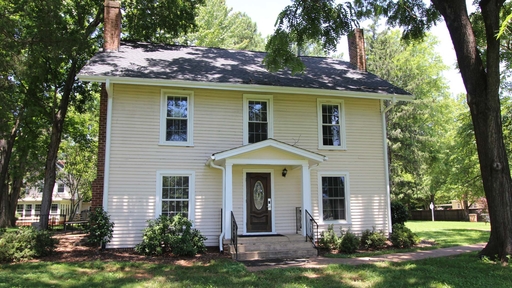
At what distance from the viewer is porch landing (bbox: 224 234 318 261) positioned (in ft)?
32.6

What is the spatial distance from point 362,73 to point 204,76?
6.82 m

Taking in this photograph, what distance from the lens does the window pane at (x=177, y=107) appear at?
1189 cm

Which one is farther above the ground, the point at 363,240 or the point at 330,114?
the point at 330,114

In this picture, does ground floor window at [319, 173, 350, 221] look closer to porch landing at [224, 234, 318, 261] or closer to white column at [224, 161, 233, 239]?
porch landing at [224, 234, 318, 261]

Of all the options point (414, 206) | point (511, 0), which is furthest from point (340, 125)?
point (414, 206)

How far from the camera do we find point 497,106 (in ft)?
28.4

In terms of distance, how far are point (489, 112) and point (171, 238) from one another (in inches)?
341

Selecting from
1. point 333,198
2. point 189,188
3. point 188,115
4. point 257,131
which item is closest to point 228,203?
point 189,188

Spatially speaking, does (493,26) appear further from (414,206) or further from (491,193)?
(414,206)

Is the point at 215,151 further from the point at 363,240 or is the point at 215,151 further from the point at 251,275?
the point at 363,240

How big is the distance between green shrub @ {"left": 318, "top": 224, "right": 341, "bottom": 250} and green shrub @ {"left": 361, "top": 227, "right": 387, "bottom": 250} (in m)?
1.01

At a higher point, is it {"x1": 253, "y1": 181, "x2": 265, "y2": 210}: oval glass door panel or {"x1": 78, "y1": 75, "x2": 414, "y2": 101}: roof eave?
{"x1": 78, "y1": 75, "x2": 414, "y2": 101}: roof eave

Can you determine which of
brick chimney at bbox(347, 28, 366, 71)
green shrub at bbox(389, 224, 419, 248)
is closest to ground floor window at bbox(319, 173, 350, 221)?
green shrub at bbox(389, 224, 419, 248)

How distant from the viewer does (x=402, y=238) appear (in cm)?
1178
